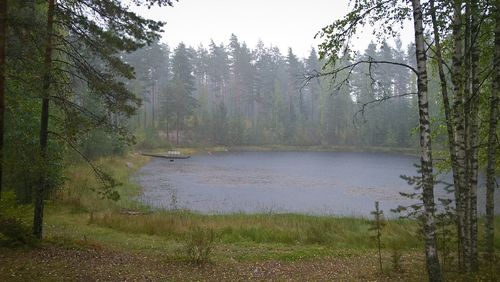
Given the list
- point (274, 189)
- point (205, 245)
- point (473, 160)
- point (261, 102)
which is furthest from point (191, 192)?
point (261, 102)

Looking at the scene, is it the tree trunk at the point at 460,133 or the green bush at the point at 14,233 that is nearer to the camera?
the tree trunk at the point at 460,133

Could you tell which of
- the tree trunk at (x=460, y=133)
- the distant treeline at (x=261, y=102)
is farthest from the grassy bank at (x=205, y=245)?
the distant treeline at (x=261, y=102)

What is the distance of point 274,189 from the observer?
2848 cm

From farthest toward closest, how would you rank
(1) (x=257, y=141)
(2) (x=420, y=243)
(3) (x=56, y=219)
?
(1) (x=257, y=141)
(3) (x=56, y=219)
(2) (x=420, y=243)

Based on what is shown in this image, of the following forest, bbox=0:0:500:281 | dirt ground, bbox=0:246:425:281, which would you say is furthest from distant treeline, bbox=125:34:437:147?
dirt ground, bbox=0:246:425:281

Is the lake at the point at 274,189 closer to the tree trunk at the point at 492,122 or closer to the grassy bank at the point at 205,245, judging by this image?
the grassy bank at the point at 205,245

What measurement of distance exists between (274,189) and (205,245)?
63.5ft

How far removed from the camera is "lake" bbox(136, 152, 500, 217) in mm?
21703

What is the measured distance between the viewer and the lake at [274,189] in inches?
854

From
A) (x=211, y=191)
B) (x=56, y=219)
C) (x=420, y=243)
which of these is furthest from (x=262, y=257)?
(x=211, y=191)

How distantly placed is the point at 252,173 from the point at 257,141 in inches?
1462

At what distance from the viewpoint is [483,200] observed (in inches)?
872

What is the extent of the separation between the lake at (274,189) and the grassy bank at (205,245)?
4.47 metres

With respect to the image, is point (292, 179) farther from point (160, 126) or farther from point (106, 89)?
point (160, 126)
